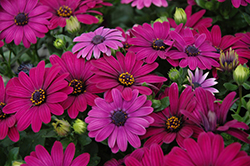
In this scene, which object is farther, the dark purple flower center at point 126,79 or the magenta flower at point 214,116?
the dark purple flower center at point 126,79

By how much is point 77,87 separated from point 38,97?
110 mm

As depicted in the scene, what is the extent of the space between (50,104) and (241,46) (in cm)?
61

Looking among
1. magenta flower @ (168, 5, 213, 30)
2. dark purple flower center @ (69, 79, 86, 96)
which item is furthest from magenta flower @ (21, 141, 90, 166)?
magenta flower @ (168, 5, 213, 30)

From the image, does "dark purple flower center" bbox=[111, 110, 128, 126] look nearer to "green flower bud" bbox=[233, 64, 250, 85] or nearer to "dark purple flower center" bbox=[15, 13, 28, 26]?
"green flower bud" bbox=[233, 64, 250, 85]

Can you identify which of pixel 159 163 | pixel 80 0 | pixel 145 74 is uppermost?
pixel 80 0

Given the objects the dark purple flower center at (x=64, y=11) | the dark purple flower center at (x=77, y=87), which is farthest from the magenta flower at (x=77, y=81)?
the dark purple flower center at (x=64, y=11)

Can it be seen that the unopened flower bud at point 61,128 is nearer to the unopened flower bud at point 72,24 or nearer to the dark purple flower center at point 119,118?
the dark purple flower center at point 119,118

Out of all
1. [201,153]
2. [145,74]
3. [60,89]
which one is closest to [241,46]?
[145,74]

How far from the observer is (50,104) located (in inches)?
27.5

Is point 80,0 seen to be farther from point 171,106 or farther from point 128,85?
point 171,106

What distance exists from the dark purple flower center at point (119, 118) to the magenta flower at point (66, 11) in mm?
412

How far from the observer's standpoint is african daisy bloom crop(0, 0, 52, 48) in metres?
0.90

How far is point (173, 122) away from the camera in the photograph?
67 cm

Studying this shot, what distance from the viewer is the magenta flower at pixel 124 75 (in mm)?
700
